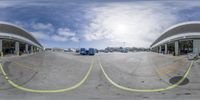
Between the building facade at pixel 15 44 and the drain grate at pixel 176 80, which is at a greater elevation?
the building facade at pixel 15 44

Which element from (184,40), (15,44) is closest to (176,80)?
(184,40)

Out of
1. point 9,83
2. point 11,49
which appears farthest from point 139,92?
point 11,49

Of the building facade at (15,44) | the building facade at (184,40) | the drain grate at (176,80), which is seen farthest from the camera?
the building facade at (15,44)

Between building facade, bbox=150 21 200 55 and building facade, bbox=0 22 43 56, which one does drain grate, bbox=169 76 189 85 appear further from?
building facade, bbox=0 22 43 56

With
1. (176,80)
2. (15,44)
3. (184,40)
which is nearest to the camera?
(176,80)

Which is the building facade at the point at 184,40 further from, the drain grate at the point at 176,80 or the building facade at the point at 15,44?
the building facade at the point at 15,44

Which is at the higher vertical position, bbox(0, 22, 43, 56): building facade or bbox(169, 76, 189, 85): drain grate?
bbox(0, 22, 43, 56): building facade

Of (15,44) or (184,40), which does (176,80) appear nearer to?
(184,40)

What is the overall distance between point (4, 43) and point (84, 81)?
26.9 meters

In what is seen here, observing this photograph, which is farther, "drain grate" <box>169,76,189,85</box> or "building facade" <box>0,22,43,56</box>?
"building facade" <box>0,22,43,56</box>

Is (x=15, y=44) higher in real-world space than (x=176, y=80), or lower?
higher

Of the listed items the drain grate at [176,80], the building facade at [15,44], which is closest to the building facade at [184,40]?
the drain grate at [176,80]

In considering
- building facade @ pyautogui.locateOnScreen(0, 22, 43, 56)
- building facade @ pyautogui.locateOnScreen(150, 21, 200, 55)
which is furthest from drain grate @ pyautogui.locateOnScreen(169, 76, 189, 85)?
building facade @ pyautogui.locateOnScreen(0, 22, 43, 56)

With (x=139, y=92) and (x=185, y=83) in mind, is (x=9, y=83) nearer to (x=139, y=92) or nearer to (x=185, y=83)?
(x=139, y=92)
